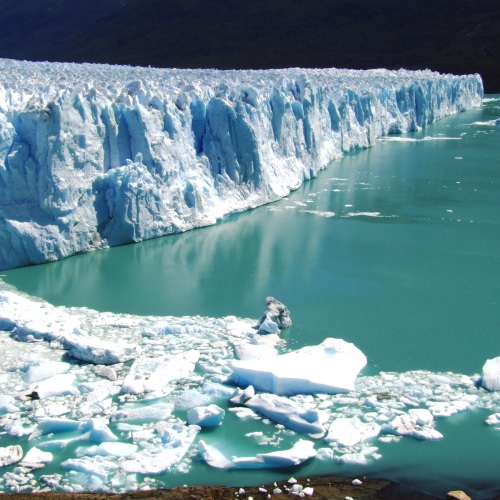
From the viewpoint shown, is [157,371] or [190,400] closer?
[190,400]

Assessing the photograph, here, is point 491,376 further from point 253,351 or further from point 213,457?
point 213,457

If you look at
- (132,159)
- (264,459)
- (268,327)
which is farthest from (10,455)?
(132,159)

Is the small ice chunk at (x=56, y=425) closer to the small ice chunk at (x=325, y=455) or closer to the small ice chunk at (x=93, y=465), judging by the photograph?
the small ice chunk at (x=93, y=465)

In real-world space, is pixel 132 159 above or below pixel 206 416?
above

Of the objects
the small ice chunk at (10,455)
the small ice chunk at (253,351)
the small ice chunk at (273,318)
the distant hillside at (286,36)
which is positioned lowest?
the small ice chunk at (10,455)

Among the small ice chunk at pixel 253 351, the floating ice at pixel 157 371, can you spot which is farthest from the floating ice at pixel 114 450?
the small ice chunk at pixel 253 351

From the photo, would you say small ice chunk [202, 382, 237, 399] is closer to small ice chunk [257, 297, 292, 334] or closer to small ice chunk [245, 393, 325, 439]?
small ice chunk [245, 393, 325, 439]

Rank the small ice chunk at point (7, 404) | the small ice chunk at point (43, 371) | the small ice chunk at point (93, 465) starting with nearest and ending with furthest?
the small ice chunk at point (93, 465), the small ice chunk at point (7, 404), the small ice chunk at point (43, 371)

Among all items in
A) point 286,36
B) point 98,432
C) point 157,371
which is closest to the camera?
point 98,432
